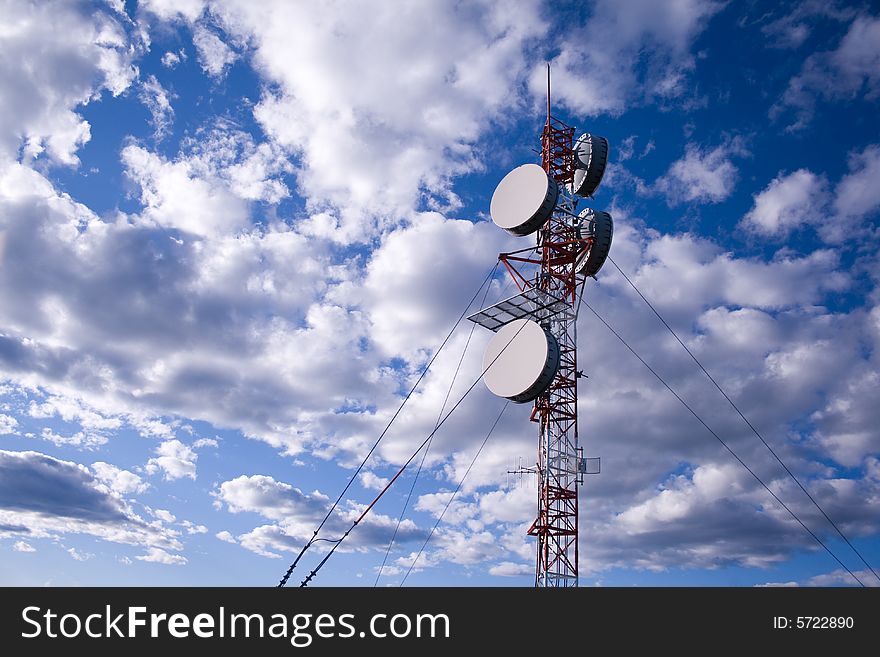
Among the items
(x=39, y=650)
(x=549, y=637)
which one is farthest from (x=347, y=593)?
(x=39, y=650)

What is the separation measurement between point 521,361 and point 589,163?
1730 cm

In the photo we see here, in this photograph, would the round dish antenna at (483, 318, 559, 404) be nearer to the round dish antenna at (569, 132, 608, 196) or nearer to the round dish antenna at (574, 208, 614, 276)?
the round dish antenna at (574, 208, 614, 276)

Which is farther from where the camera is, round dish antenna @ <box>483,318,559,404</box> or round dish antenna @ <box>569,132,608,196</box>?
round dish antenna @ <box>569,132,608,196</box>

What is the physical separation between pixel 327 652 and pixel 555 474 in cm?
2389

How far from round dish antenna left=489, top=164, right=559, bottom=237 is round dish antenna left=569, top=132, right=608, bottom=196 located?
14.8ft

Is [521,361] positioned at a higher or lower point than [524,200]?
lower

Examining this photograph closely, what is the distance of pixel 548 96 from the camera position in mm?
52125

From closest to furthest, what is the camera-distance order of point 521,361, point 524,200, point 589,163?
point 521,361, point 524,200, point 589,163

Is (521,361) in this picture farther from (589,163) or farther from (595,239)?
(589,163)

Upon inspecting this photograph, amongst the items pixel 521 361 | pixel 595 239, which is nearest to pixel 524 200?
pixel 595 239

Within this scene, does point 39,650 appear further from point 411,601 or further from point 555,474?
point 555,474

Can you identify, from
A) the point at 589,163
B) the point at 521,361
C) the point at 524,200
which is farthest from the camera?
the point at 589,163

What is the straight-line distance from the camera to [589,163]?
4891cm

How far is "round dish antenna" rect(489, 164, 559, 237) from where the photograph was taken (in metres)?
45.1
